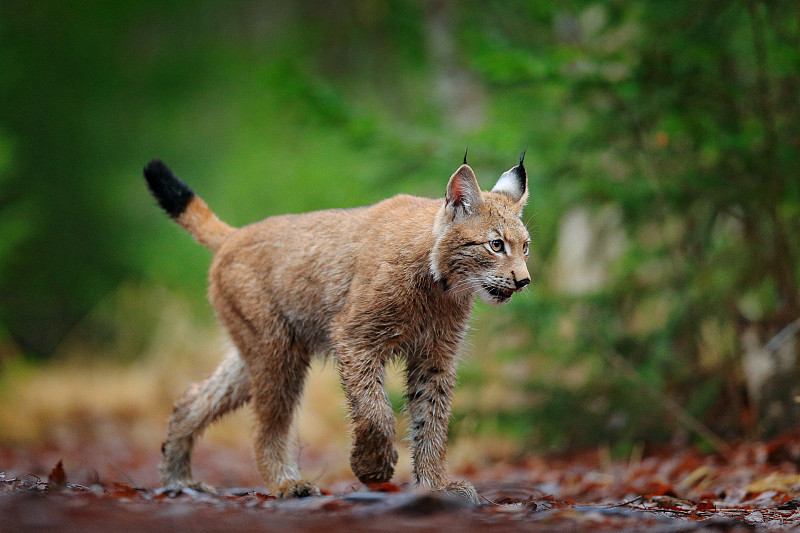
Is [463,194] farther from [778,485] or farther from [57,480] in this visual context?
[778,485]

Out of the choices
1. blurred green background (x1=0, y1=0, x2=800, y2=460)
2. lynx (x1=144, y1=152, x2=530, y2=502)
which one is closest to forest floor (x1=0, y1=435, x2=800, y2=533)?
lynx (x1=144, y1=152, x2=530, y2=502)

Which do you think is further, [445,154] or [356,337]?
[445,154]

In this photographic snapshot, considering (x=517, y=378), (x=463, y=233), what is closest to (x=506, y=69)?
(x=463, y=233)

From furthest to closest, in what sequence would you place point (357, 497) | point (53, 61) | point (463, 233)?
point (53, 61)
point (463, 233)
point (357, 497)

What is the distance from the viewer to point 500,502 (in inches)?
176

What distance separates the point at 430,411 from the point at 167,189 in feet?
8.25

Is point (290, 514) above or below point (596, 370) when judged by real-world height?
below

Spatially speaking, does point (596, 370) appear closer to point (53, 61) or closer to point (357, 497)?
point (357, 497)

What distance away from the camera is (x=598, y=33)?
7.30 metres

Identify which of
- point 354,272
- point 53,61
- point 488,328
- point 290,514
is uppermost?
point 53,61

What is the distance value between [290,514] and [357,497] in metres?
0.45

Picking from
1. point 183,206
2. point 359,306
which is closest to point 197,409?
point 183,206

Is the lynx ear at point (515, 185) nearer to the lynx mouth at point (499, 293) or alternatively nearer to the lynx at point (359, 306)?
the lynx at point (359, 306)

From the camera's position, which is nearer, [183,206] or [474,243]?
[474,243]
